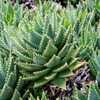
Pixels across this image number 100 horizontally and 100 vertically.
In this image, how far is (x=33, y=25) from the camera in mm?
2766

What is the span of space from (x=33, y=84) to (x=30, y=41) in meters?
0.33

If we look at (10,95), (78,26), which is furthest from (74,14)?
(10,95)

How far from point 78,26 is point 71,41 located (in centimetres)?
37

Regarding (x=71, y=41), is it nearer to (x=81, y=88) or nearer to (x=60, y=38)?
(x=60, y=38)

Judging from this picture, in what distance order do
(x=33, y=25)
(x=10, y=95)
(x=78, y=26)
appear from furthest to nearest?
(x=78, y=26) → (x=33, y=25) → (x=10, y=95)

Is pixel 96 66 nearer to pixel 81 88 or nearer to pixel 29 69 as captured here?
pixel 81 88

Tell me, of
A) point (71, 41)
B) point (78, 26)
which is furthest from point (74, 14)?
point (71, 41)

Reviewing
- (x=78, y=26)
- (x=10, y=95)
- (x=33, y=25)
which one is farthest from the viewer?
(x=78, y=26)

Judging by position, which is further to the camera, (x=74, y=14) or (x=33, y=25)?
(x=74, y=14)

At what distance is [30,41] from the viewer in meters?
2.70

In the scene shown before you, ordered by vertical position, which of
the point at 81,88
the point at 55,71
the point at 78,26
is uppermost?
the point at 78,26

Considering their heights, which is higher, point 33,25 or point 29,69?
point 33,25

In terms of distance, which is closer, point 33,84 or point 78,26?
point 33,84

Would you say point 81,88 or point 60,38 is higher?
point 60,38
